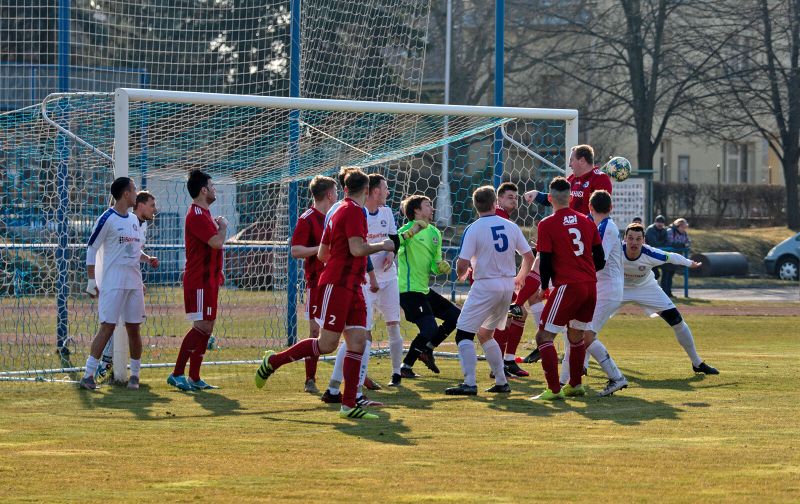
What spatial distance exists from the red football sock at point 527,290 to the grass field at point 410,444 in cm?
102

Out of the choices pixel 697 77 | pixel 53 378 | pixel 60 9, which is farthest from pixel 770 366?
pixel 697 77

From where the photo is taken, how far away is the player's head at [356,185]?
31.3 ft

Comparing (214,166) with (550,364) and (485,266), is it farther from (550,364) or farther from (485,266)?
(550,364)

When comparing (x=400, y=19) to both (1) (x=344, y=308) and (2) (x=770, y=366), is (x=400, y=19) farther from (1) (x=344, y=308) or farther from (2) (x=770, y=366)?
(1) (x=344, y=308)

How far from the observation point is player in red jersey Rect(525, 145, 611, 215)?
12.0 metres

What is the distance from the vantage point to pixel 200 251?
11.6 meters

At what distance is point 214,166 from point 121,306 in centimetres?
423

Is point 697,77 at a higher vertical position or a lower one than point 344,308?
higher

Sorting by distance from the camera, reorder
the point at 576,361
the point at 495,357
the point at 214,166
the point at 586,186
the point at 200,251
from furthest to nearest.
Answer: the point at 214,166, the point at 586,186, the point at 200,251, the point at 495,357, the point at 576,361

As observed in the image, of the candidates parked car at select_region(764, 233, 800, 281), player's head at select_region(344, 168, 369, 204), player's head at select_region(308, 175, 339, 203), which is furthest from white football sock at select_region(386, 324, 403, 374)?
parked car at select_region(764, 233, 800, 281)

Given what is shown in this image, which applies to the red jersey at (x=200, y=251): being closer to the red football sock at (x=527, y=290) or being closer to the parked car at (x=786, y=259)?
the red football sock at (x=527, y=290)

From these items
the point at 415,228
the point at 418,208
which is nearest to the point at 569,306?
the point at 415,228

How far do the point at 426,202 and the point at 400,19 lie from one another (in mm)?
7983

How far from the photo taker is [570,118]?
14547mm
